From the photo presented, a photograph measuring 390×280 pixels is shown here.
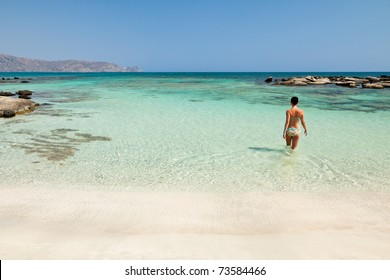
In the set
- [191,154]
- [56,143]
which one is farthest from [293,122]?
[56,143]

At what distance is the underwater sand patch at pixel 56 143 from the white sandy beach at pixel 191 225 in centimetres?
227

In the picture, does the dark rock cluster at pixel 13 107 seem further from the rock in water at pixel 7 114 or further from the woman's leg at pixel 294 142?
the woman's leg at pixel 294 142

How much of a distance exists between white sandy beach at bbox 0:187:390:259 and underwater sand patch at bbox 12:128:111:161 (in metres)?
2.27

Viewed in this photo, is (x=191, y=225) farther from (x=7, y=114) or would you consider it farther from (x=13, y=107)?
(x=13, y=107)

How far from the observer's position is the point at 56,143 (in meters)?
8.57

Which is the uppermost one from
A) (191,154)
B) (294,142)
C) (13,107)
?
(13,107)

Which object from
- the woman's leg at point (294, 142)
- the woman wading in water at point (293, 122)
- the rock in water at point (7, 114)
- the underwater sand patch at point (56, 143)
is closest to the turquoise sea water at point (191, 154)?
the underwater sand patch at point (56, 143)

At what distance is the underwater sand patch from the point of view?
24.4ft

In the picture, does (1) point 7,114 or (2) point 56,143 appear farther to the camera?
(1) point 7,114

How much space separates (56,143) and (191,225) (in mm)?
6330

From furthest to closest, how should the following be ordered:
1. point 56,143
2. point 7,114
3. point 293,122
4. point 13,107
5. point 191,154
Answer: point 13,107 < point 7,114 < point 56,143 < point 293,122 < point 191,154

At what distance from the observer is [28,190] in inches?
205

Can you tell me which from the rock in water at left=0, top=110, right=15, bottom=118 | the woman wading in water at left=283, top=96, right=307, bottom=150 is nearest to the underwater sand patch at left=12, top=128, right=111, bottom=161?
the rock in water at left=0, top=110, right=15, bottom=118
